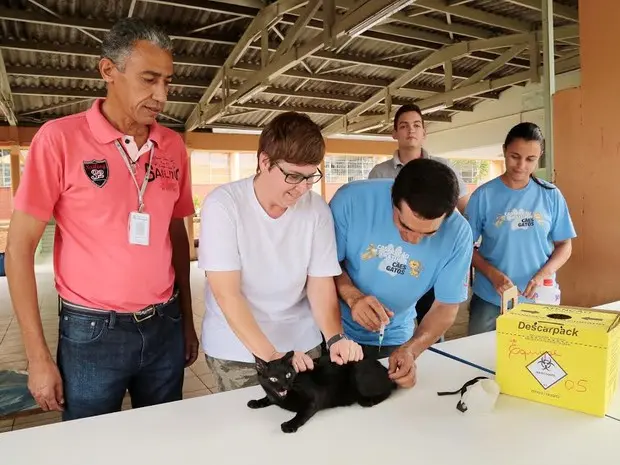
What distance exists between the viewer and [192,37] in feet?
20.7

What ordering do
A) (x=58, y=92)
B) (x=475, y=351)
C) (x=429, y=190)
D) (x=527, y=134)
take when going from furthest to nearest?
(x=58, y=92) < (x=527, y=134) < (x=475, y=351) < (x=429, y=190)

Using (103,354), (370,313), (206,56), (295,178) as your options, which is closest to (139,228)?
(103,354)

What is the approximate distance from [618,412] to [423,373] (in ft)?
1.51

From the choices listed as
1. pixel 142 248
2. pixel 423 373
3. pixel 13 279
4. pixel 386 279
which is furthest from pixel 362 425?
pixel 13 279

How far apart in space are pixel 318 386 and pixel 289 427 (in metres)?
0.12

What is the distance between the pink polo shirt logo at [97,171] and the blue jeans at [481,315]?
1.68 metres

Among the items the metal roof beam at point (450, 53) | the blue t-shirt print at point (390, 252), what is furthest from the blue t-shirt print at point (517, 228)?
the metal roof beam at point (450, 53)

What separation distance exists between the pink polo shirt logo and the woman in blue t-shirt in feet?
5.09

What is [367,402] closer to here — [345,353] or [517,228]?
[345,353]

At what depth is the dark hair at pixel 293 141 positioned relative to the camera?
1.18 meters

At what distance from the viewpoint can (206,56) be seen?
7.27 m

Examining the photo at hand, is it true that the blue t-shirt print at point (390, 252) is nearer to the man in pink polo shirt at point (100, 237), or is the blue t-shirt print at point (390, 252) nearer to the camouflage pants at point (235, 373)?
the camouflage pants at point (235, 373)

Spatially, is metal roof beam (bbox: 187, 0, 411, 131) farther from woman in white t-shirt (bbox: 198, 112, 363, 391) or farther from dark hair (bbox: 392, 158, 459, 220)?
woman in white t-shirt (bbox: 198, 112, 363, 391)

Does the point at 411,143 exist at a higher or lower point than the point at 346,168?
lower
